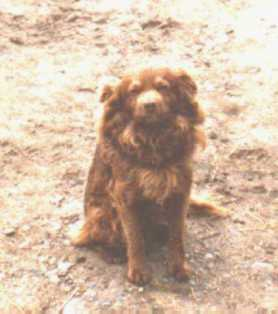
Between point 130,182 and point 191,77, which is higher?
point 191,77

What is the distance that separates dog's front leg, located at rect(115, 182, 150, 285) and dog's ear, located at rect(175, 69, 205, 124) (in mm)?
594

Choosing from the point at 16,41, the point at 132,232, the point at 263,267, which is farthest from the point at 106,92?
the point at 16,41

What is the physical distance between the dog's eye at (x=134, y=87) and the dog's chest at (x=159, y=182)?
19.3 inches

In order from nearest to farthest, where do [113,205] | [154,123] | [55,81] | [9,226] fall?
1. [154,123]
2. [113,205]
3. [9,226]
4. [55,81]

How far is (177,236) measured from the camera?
165 inches

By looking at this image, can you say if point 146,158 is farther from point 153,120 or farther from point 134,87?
point 134,87

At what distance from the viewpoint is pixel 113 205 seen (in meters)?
4.24

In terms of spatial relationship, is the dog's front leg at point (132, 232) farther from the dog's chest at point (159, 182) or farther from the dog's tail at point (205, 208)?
the dog's tail at point (205, 208)

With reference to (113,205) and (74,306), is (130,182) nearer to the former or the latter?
(113,205)

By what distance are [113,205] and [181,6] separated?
4096mm

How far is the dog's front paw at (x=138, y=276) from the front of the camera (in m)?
4.17

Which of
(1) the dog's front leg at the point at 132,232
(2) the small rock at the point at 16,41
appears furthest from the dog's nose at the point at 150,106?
(2) the small rock at the point at 16,41

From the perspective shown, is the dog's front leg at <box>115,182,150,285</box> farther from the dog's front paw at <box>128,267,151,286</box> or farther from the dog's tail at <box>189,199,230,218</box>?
the dog's tail at <box>189,199,230,218</box>

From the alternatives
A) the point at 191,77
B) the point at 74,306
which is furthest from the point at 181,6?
the point at 74,306
